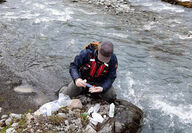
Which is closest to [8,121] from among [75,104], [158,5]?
[75,104]

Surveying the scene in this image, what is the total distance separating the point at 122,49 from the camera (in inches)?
414

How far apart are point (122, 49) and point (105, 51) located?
5.92 m

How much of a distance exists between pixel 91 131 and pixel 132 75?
420 centimetres

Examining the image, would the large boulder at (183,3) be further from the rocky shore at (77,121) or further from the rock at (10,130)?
the rock at (10,130)

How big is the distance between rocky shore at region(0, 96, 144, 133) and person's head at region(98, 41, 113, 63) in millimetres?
1596

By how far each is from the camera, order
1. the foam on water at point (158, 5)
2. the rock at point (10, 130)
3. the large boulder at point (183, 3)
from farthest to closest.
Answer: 1. the large boulder at point (183, 3)
2. the foam on water at point (158, 5)
3. the rock at point (10, 130)

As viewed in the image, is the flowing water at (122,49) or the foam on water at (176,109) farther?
the flowing water at (122,49)

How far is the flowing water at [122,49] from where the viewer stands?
6.96m

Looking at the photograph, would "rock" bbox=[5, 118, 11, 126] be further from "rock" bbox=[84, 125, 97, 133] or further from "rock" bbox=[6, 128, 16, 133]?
"rock" bbox=[84, 125, 97, 133]

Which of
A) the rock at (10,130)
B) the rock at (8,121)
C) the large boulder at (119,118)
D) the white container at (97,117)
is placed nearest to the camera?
the rock at (10,130)

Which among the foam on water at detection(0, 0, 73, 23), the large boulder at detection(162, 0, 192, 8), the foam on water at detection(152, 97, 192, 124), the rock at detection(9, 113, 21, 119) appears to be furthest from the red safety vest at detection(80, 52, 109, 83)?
the large boulder at detection(162, 0, 192, 8)

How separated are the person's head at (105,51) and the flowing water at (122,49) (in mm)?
2652

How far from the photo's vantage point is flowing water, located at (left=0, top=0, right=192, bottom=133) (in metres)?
6.96

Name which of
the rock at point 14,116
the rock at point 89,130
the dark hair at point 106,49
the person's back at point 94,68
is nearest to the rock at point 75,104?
the person's back at point 94,68
